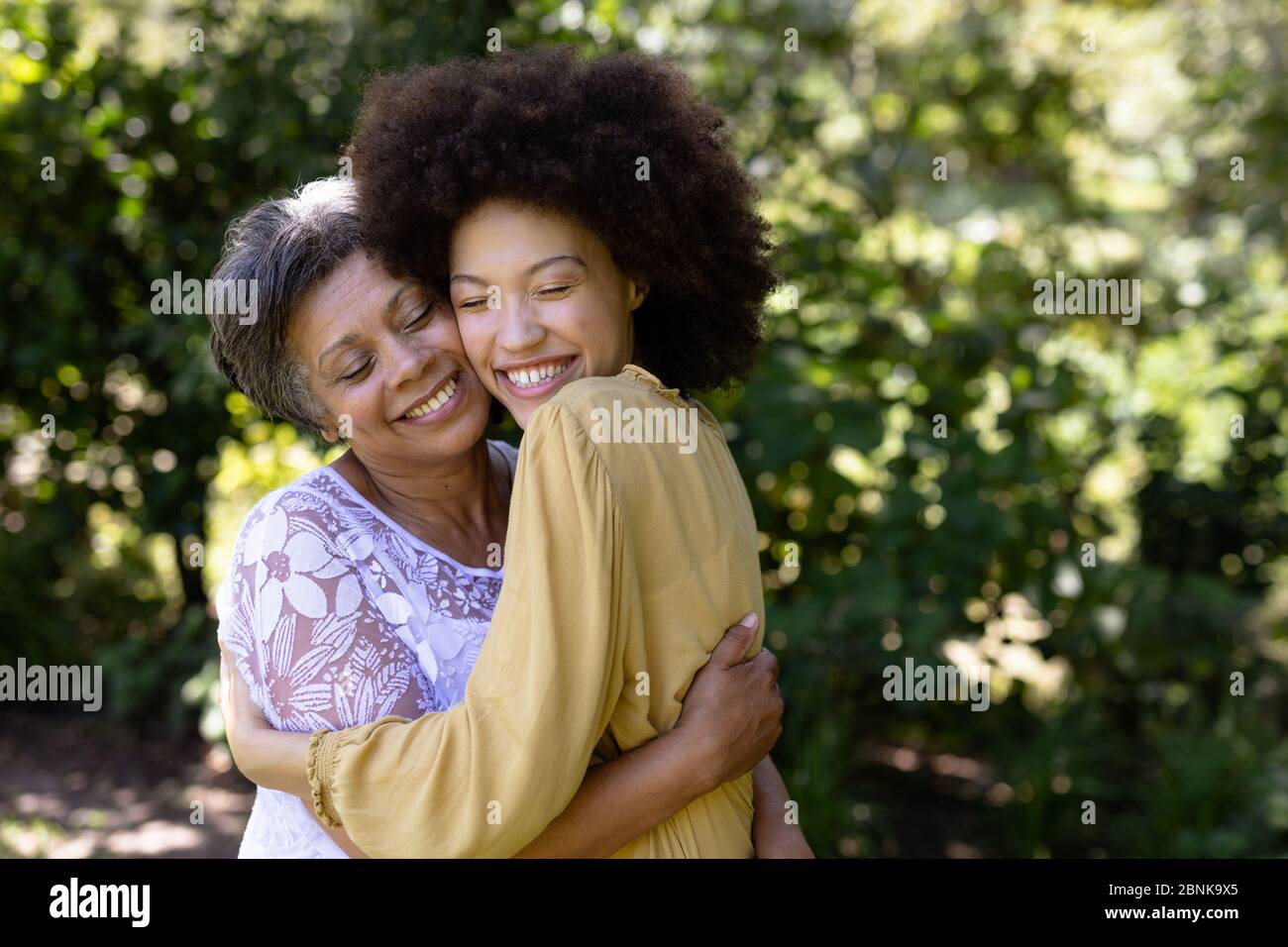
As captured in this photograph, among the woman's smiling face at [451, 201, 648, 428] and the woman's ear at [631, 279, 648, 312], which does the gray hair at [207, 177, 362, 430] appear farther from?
the woman's ear at [631, 279, 648, 312]

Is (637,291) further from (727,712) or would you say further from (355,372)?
(727,712)

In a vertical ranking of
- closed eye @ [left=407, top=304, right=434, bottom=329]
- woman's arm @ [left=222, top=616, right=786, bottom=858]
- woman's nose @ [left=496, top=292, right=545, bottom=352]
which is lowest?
woman's arm @ [left=222, top=616, right=786, bottom=858]

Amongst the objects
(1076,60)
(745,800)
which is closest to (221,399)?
(745,800)

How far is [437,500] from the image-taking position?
7.42ft

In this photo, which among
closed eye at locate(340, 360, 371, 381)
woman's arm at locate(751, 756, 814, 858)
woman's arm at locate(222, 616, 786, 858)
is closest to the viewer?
woman's arm at locate(222, 616, 786, 858)

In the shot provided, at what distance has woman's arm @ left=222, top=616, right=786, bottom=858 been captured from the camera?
1752mm

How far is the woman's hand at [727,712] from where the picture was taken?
5.85ft

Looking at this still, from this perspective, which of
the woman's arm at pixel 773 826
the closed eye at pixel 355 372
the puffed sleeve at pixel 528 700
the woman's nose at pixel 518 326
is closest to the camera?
the puffed sleeve at pixel 528 700

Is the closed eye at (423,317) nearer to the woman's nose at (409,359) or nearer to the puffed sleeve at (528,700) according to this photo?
the woman's nose at (409,359)

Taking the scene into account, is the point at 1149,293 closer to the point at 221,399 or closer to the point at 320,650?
the point at 221,399

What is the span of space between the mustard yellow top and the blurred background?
202 cm

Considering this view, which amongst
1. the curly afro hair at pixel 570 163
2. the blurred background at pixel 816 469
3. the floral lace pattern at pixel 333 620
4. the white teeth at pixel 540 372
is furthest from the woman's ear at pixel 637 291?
the blurred background at pixel 816 469

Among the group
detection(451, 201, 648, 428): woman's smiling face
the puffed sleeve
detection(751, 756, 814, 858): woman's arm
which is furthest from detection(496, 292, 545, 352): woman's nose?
detection(751, 756, 814, 858): woman's arm

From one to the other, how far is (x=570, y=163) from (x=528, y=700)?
87 cm
